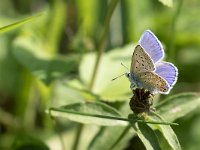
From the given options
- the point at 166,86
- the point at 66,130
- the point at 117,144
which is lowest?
the point at 66,130

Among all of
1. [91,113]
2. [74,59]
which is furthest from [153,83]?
[74,59]

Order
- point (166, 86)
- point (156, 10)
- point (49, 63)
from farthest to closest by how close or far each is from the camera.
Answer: point (156, 10)
point (49, 63)
point (166, 86)

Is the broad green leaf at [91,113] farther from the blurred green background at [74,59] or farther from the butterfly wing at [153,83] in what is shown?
the blurred green background at [74,59]

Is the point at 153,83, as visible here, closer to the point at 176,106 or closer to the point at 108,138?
the point at 176,106

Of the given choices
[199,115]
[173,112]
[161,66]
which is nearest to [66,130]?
[199,115]

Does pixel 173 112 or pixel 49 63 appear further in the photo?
pixel 49 63

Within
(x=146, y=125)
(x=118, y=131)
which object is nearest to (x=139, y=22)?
(x=118, y=131)

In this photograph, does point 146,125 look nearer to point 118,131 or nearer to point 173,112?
point 173,112

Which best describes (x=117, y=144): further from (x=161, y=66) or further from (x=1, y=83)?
(x=1, y=83)

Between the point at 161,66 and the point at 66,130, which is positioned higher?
the point at 161,66

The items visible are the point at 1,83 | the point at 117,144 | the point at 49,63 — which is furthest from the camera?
the point at 1,83

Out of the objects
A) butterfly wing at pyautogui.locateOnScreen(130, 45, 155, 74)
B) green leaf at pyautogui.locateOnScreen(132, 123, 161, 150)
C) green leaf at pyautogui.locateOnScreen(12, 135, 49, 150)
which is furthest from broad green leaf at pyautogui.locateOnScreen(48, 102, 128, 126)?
green leaf at pyautogui.locateOnScreen(12, 135, 49, 150)
